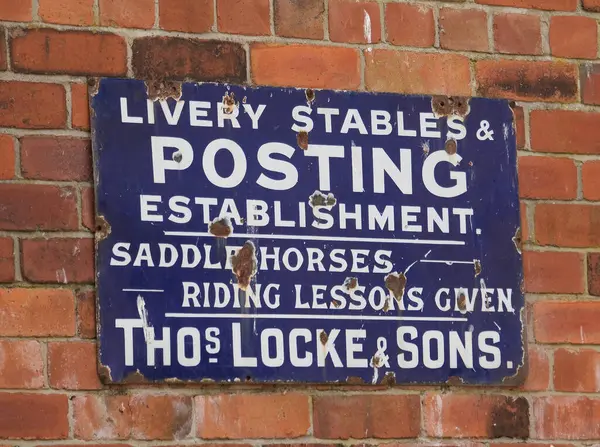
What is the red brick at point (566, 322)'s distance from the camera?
9.68 ft

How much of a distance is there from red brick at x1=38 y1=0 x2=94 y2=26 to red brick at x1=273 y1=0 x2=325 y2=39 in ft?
1.24

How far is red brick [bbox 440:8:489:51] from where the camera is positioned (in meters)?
3.02

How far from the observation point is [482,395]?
288cm

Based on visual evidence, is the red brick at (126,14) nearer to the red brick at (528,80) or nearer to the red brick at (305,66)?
the red brick at (305,66)

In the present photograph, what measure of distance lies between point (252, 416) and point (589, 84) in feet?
3.38

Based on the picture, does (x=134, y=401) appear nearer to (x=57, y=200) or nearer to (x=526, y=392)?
(x=57, y=200)

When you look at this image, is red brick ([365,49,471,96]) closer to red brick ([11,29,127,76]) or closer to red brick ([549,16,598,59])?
red brick ([549,16,598,59])

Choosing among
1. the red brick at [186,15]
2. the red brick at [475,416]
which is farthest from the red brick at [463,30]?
the red brick at [475,416]

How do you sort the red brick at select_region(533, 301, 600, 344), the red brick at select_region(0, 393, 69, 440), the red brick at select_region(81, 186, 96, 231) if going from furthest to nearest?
1. the red brick at select_region(533, 301, 600, 344)
2. the red brick at select_region(81, 186, 96, 231)
3. the red brick at select_region(0, 393, 69, 440)

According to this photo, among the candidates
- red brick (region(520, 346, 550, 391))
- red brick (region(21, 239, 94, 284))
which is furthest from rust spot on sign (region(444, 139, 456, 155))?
red brick (region(21, 239, 94, 284))

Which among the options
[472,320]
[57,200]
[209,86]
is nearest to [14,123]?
[57,200]

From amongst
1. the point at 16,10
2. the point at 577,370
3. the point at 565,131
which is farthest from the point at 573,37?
the point at 16,10

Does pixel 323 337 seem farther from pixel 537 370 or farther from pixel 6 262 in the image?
pixel 6 262

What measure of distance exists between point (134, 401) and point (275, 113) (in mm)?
633
